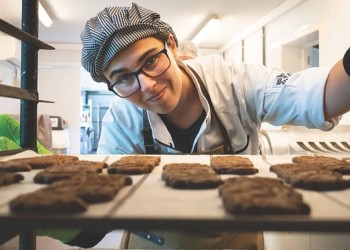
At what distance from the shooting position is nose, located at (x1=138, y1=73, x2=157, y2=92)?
1192 mm

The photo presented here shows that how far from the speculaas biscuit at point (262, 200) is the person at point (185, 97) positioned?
0.56m

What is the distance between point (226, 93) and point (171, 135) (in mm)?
265

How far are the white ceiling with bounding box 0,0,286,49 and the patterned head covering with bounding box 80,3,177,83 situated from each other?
10.4 ft

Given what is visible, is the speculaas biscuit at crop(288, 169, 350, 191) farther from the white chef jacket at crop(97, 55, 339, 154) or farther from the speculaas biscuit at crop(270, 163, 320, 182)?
the white chef jacket at crop(97, 55, 339, 154)

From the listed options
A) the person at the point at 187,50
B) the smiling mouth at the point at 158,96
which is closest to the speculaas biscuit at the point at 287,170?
the smiling mouth at the point at 158,96

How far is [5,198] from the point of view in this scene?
1.88 feet

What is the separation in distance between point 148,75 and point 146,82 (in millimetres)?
28

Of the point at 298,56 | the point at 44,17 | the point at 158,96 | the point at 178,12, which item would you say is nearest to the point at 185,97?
the point at 158,96

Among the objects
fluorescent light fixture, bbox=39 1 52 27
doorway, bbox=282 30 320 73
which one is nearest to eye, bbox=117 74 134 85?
doorway, bbox=282 30 320 73

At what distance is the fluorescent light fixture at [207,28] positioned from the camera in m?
4.97

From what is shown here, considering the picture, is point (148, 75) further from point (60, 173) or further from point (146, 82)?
point (60, 173)

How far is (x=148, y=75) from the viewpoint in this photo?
120 cm

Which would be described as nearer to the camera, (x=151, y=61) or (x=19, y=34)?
(x=19, y=34)

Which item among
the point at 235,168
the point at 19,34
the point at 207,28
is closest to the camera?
the point at 235,168
